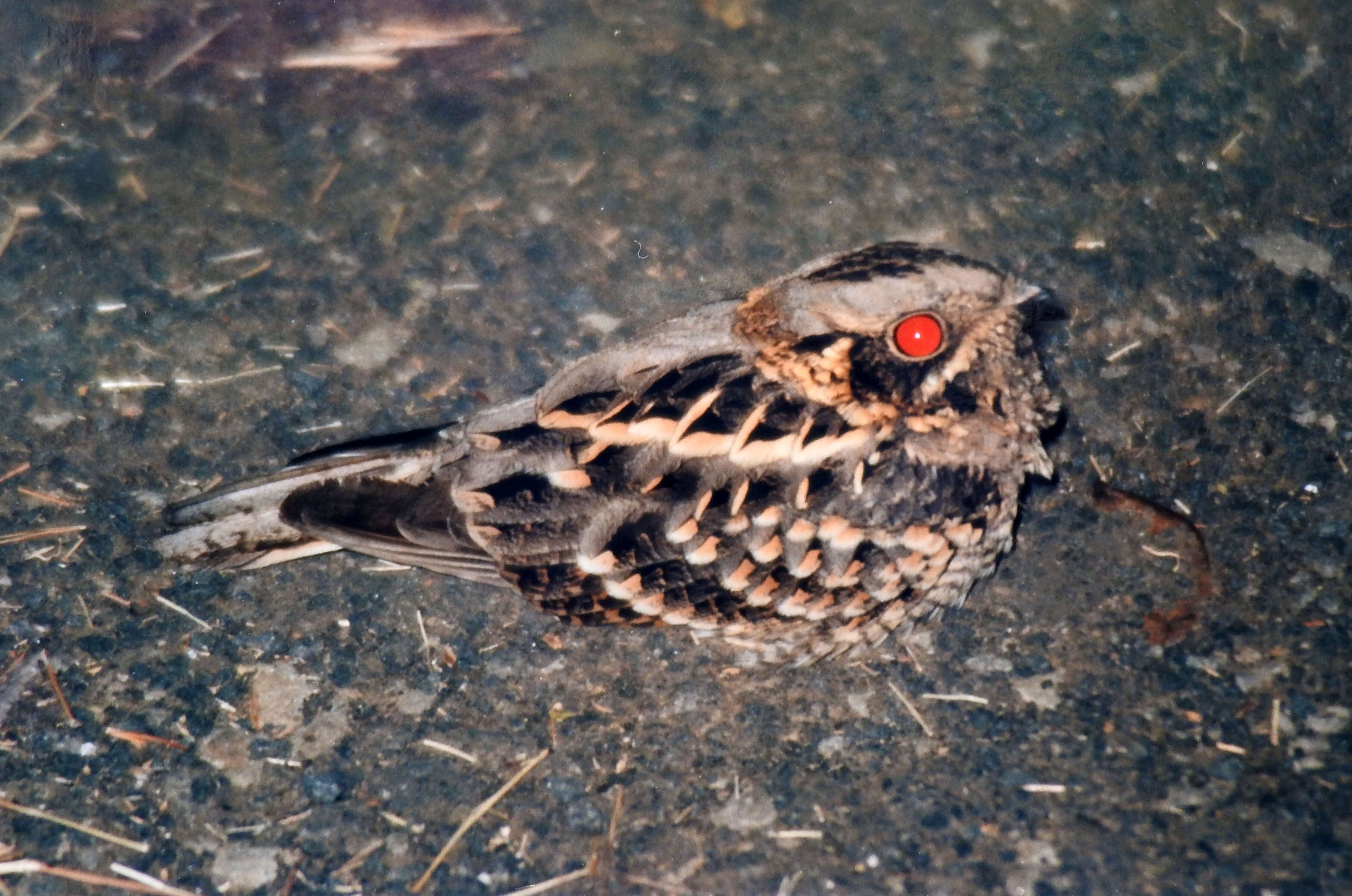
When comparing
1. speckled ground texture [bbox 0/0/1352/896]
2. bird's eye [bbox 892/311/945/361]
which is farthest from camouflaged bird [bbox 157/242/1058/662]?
speckled ground texture [bbox 0/0/1352/896]

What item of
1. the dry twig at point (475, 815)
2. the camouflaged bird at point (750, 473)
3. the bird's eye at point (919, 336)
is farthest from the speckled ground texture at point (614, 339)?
the bird's eye at point (919, 336)

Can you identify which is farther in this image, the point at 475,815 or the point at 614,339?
the point at 614,339

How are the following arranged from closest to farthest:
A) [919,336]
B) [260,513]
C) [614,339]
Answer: [919,336] → [260,513] → [614,339]

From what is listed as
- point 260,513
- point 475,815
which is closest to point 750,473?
point 475,815

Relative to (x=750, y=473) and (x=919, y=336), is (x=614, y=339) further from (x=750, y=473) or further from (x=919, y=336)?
(x=919, y=336)

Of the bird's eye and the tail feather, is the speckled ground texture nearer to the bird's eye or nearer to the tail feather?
the tail feather
